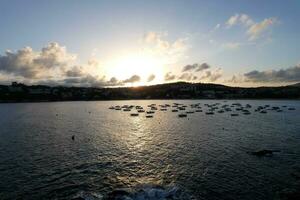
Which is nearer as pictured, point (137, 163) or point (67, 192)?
point (67, 192)

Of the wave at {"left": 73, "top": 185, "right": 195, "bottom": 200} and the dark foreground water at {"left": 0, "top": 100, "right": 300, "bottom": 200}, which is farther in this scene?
the dark foreground water at {"left": 0, "top": 100, "right": 300, "bottom": 200}

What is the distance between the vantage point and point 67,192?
97.6 ft

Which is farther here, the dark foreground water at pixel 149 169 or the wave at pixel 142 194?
the dark foreground water at pixel 149 169

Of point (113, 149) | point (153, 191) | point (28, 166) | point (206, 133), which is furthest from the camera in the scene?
point (206, 133)

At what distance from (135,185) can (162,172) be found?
6.26 metres

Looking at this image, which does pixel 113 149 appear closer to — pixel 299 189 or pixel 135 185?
pixel 135 185

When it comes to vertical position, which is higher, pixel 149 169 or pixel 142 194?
pixel 142 194

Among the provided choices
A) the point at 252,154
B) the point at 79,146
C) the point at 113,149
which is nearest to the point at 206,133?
the point at 252,154

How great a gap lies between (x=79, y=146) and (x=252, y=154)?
36876mm

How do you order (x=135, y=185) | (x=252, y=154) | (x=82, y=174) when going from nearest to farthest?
(x=135, y=185)
(x=82, y=174)
(x=252, y=154)

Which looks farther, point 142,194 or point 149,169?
point 149,169

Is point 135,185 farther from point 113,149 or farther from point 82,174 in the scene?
point 113,149

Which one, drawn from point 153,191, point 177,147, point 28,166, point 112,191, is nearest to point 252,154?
point 177,147

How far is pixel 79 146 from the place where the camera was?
2208 inches
